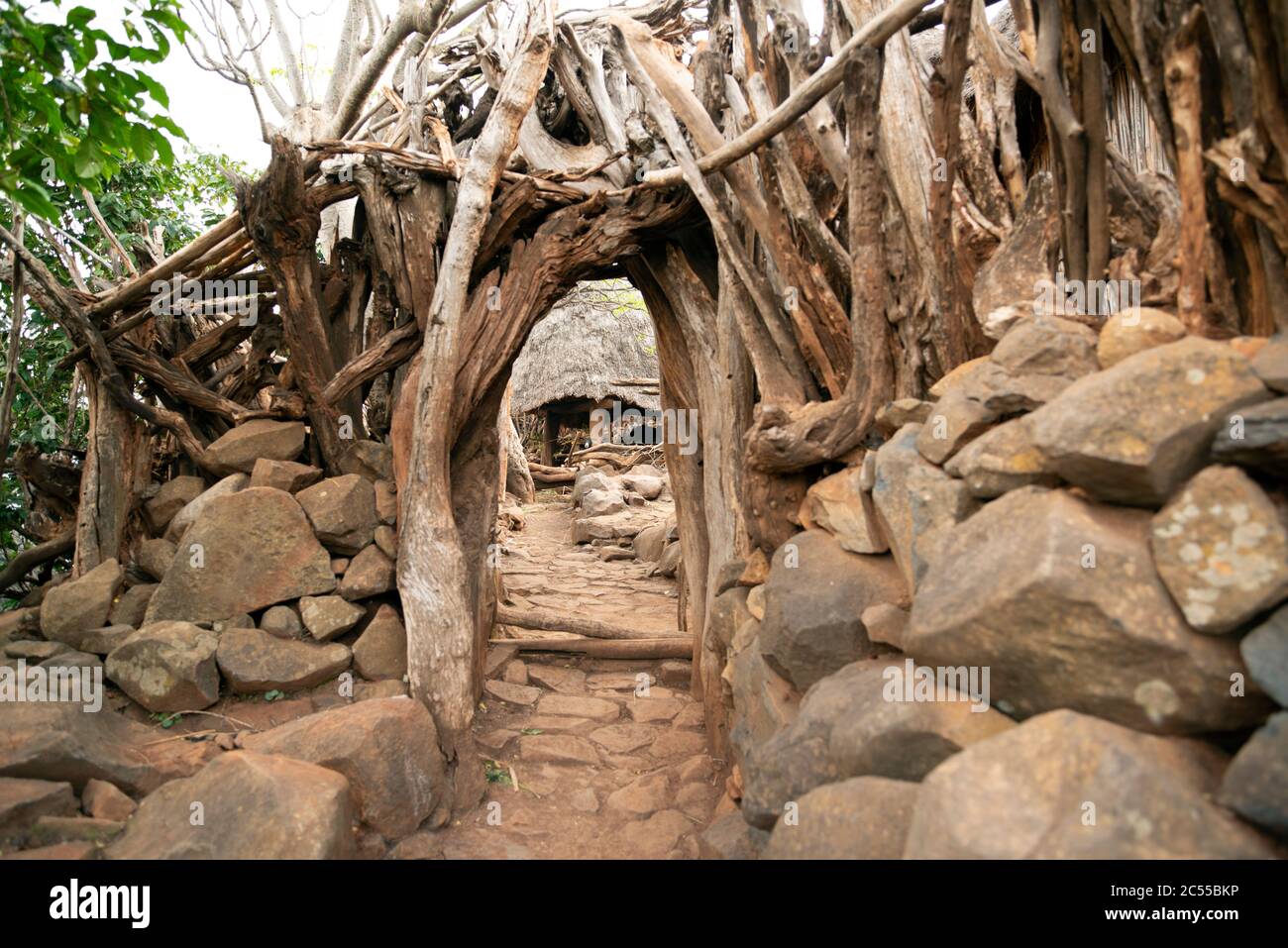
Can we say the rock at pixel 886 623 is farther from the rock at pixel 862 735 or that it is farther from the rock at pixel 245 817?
the rock at pixel 245 817

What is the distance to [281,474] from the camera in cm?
425

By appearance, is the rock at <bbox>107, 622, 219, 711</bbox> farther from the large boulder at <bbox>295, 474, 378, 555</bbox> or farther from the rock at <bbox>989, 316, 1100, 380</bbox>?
the rock at <bbox>989, 316, 1100, 380</bbox>

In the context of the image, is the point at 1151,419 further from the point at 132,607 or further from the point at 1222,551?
the point at 132,607

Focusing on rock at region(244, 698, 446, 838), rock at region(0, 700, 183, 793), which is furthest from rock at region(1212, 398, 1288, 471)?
rock at region(0, 700, 183, 793)

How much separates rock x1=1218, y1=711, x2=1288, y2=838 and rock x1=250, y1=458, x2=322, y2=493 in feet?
13.5

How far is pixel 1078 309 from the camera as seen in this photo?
2.36 metres

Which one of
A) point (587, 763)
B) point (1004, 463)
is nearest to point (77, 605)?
point (587, 763)

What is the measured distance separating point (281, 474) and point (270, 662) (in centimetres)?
102

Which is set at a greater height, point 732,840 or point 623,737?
point 732,840

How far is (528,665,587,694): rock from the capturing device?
5051mm

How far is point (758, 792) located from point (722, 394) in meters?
2.29

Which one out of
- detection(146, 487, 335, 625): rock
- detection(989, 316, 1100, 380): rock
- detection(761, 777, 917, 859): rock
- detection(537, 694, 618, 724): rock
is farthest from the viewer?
A: detection(537, 694, 618, 724): rock

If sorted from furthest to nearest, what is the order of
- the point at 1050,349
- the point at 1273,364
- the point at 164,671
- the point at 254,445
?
the point at 254,445
the point at 164,671
the point at 1050,349
the point at 1273,364

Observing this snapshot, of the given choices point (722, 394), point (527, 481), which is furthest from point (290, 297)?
point (527, 481)
